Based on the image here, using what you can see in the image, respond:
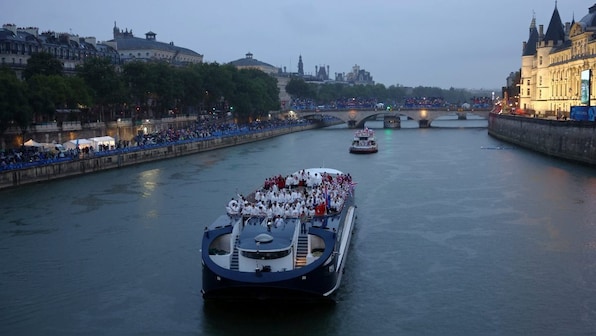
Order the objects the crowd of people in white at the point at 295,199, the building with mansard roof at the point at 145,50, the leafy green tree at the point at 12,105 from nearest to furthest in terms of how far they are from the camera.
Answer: the crowd of people in white at the point at 295,199, the leafy green tree at the point at 12,105, the building with mansard roof at the point at 145,50

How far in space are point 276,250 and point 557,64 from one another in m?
57.1

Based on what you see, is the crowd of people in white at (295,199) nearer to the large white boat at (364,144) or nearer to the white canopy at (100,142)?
the white canopy at (100,142)

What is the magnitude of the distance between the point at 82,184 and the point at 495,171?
23738 mm

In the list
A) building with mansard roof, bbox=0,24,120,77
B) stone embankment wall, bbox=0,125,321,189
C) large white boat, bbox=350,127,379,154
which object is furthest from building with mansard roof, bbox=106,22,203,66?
large white boat, bbox=350,127,379,154

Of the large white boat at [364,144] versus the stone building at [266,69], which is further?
the stone building at [266,69]

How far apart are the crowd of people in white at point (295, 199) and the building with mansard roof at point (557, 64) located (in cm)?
3479

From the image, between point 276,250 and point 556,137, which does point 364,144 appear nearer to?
point 556,137

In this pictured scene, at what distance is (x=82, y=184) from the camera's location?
37.4 meters

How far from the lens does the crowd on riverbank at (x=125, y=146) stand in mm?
37250

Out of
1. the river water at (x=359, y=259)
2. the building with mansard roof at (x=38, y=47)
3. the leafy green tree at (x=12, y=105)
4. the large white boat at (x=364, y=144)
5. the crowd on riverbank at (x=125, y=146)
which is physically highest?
the building with mansard roof at (x=38, y=47)

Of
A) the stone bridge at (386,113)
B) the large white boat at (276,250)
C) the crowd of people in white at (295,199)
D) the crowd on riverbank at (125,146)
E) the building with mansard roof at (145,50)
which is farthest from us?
the stone bridge at (386,113)

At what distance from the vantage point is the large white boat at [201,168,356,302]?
54.1ft

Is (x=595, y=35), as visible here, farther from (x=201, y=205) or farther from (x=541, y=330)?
(x=541, y=330)

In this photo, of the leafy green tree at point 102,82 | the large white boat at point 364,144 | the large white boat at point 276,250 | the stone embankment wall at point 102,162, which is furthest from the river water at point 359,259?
the leafy green tree at point 102,82
